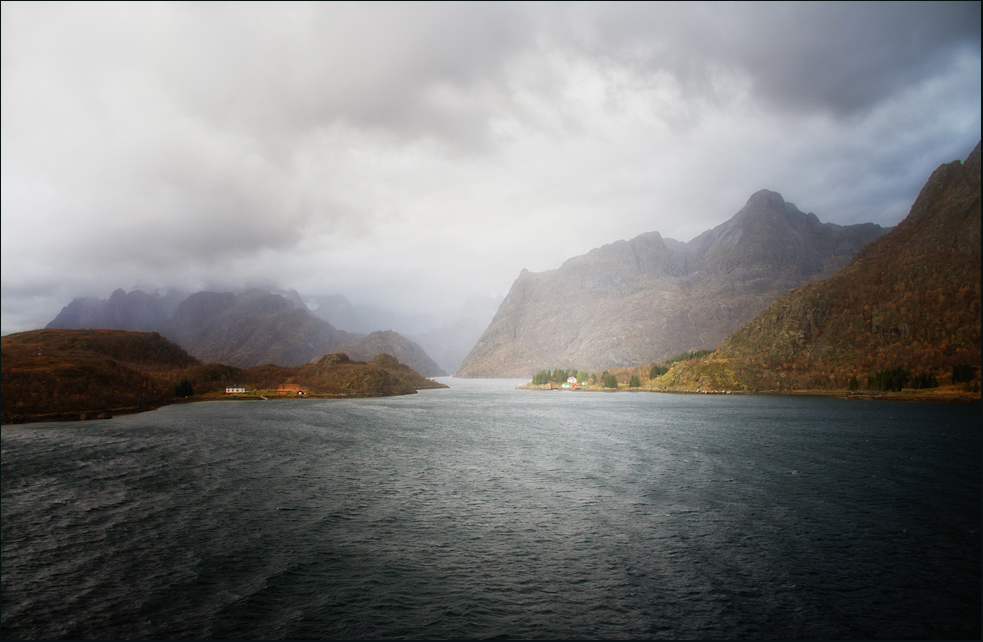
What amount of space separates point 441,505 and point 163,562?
2359cm

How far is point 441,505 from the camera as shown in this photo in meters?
47.0

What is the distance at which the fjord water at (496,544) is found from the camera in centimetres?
2498

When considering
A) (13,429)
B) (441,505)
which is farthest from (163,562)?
(13,429)

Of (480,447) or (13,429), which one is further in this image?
(13,429)

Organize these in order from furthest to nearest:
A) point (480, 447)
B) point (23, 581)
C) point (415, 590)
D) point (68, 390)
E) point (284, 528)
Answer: point (68, 390)
point (480, 447)
point (284, 528)
point (23, 581)
point (415, 590)

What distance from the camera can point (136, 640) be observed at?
23281 millimetres

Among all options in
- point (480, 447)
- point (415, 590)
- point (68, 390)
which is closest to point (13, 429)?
point (68, 390)

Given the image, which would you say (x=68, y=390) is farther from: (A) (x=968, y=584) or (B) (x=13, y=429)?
(A) (x=968, y=584)

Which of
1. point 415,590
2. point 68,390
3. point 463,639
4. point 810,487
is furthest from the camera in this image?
point 68,390

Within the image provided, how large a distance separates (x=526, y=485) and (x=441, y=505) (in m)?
12.9

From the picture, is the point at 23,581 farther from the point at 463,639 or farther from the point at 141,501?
the point at 463,639

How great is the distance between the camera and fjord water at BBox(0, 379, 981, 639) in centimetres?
2498

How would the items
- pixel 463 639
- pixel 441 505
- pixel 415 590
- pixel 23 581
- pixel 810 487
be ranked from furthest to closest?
pixel 810 487, pixel 441 505, pixel 23 581, pixel 415 590, pixel 463 639

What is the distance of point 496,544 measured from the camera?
3547 centimetres
